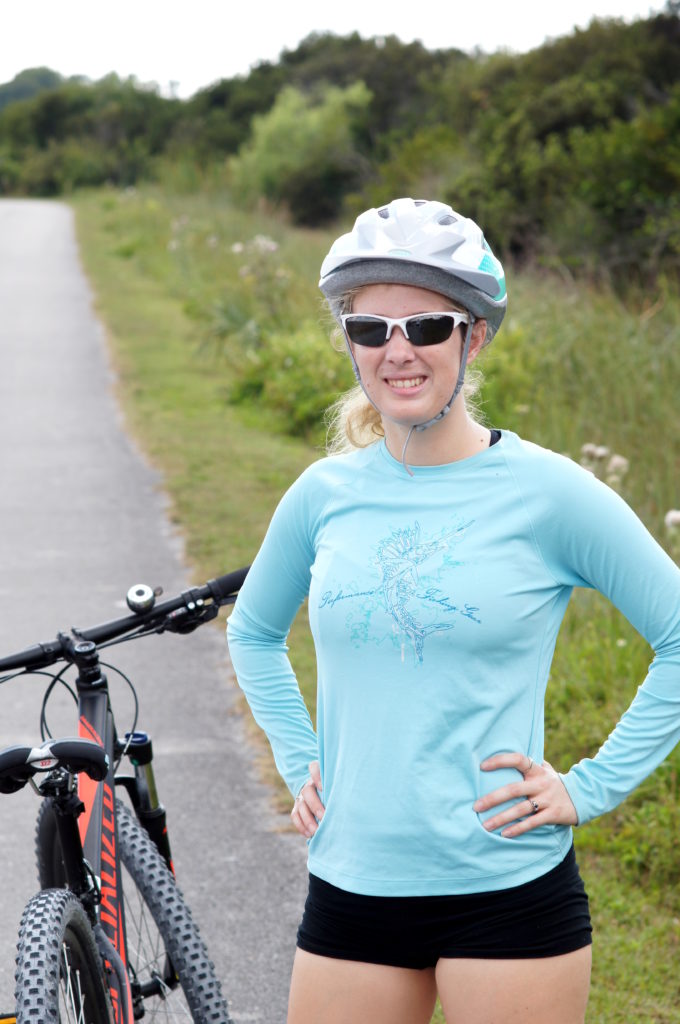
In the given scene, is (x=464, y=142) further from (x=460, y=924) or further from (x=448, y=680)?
(x=460, y=924)

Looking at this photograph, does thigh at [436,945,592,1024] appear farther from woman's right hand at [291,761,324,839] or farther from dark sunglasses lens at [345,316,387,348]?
dark sunglasses lens at [345,316,387,348]

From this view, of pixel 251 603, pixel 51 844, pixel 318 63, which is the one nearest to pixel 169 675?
pixel 51 844

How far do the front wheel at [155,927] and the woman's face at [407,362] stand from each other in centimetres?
118

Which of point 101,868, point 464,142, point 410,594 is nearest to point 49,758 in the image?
point 101,868

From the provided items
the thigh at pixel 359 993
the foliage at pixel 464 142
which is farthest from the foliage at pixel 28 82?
the thigh at pixel 359 993

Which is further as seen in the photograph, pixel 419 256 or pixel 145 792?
pixel 145 792

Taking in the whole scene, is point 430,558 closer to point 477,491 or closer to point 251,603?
point 477,491

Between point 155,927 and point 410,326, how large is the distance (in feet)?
5.48

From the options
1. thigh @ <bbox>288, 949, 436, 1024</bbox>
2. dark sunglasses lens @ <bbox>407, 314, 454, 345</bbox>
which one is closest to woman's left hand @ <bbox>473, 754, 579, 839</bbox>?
thigh @ <bbox>288, 949, 436, 1024</bbox>

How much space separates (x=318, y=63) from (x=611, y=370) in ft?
169

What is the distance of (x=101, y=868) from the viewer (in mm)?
2584

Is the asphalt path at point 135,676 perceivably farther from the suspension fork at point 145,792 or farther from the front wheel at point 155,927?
the suspension fork at point 145,792

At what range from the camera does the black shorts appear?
2.02 m

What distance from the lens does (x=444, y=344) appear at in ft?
6.95
